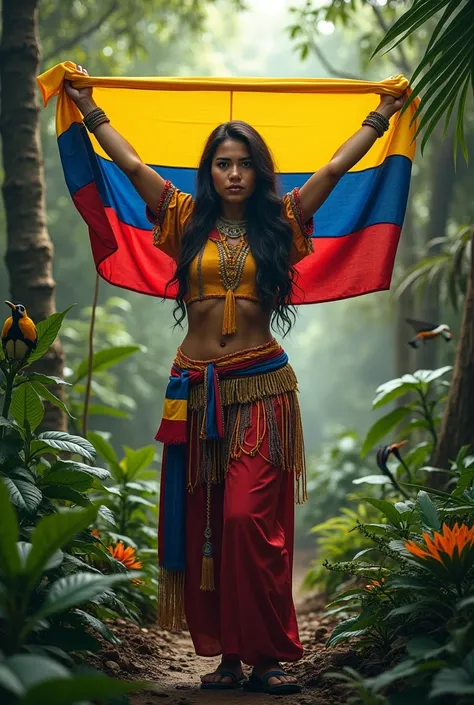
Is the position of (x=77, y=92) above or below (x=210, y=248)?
above

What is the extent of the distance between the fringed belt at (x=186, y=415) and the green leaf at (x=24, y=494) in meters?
0.70

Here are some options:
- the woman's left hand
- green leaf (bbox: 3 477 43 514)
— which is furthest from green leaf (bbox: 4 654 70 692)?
the woman's left hand

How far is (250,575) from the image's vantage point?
3.30 m

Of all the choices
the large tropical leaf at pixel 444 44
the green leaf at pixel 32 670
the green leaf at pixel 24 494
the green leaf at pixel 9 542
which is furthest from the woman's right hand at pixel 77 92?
the green leaf at pixel 32 670

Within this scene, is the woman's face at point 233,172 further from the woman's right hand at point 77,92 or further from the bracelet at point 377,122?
the woman's right hand at point 77,92

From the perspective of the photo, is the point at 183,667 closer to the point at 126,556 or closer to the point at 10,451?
the point at 126,556

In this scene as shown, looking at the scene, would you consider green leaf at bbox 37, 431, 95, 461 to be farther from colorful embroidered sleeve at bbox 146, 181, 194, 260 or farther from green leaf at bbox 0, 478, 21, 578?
green leaf at bbox 0, 478, 21, 578

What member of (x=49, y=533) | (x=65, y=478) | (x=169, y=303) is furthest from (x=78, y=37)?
(x=169, y=303)

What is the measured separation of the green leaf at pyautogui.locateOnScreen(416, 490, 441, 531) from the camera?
3.07 metres

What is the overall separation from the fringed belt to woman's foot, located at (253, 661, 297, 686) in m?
0.36

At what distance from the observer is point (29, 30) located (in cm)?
484

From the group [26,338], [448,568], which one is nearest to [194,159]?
[26,338]

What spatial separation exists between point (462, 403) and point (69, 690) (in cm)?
337

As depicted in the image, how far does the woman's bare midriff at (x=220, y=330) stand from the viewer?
3568mm
